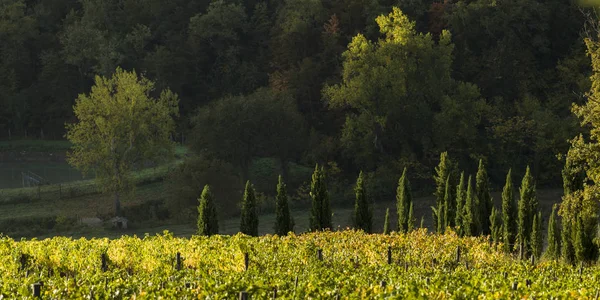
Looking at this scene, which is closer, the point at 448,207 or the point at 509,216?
the point at 509,216

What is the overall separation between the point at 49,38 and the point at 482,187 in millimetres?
56098

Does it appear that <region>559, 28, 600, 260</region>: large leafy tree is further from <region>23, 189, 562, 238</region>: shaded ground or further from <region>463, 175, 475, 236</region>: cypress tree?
<region>23, 189, 562, 238</region>: shaded ground

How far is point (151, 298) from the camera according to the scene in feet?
56.2

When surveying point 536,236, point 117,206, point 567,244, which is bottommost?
point 567,244

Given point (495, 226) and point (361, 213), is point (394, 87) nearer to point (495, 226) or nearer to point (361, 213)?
point (361, 213)

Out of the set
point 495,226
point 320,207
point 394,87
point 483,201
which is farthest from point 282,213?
point 394,87

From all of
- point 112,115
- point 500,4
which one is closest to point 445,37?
point 500,4

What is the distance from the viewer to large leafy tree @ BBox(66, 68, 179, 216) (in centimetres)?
5919

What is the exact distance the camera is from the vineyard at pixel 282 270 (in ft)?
59.5

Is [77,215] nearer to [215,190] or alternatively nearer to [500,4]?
[215,190]

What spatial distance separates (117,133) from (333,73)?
19578mm

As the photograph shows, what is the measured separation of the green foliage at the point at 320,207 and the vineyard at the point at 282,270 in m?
8.33

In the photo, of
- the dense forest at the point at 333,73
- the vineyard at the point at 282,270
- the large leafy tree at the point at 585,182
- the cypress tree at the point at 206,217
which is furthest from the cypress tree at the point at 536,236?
the dense forest at the point at 333,73

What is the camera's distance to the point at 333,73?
69.3 metres
